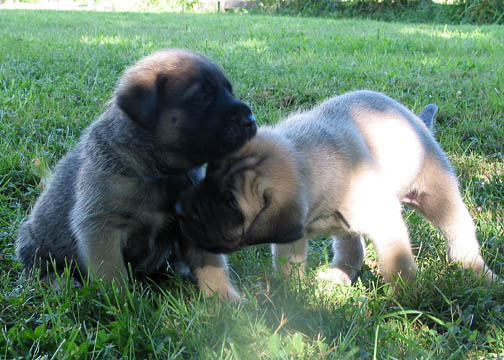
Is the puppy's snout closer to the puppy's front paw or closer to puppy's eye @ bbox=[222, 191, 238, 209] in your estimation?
puppy's eye @ bbox=[222, 191, 238, 209]

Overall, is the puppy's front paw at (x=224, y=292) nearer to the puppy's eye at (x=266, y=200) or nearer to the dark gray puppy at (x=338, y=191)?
the dark gray puppy at (x=338, y=191)

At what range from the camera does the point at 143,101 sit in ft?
9.16

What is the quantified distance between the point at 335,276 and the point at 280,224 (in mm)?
971

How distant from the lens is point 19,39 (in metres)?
8.97

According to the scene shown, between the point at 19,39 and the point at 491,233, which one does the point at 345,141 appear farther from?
the point at 19,39

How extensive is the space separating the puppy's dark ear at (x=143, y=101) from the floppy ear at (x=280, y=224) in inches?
32.2

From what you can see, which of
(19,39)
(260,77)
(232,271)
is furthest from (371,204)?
(19,39)

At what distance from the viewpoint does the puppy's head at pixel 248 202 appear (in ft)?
8.02

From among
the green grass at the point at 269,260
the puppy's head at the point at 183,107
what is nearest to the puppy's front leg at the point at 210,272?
the green grass at the point at 269,260

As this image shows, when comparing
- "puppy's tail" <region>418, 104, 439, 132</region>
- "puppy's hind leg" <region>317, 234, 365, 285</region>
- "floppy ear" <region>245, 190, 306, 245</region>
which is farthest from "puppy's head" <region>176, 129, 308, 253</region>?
"puppy's tail" <region>418, 104, 439, 132</region>

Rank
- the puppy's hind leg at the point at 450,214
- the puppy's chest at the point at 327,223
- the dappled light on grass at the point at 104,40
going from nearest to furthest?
the puppy's chest at the point at 327,223 < the puppy's hind leg at the point at 450,214 < the dappled light on grass at the point at 104,40

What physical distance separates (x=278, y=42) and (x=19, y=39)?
441 centimetres

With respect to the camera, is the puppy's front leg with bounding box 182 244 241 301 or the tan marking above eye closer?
the tan marking above eye

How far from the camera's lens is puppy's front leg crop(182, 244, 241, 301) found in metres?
3.02
